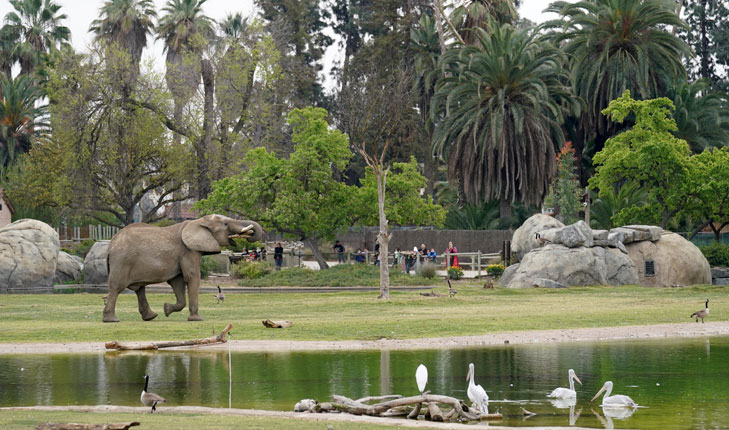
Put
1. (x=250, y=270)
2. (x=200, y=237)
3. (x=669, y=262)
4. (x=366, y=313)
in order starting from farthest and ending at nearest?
(x=250, y=270)
(x=669, y=262)
(x=366, y=313)
(x=200, y=237)

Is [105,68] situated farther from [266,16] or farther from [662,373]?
[662,373]

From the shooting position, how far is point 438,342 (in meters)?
24.5

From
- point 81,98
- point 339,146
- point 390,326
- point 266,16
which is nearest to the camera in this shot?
point 390,326

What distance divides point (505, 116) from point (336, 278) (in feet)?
68.1

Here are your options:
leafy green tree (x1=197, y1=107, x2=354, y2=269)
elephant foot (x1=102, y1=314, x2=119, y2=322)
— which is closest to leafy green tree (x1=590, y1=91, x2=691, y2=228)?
leafy green tree (x1=197, y1=107, x2=354, y2=269)

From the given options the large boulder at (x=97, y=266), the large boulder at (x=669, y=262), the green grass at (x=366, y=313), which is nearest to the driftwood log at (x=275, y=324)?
the green grass at (x=366, y=313)

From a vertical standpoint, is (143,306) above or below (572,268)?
below

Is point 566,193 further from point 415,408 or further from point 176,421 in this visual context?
point 176,421

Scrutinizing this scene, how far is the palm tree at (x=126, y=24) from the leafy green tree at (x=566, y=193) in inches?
1368

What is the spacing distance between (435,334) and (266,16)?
73.1 metres

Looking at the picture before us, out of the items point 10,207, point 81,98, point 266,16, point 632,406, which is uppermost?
point 266,16

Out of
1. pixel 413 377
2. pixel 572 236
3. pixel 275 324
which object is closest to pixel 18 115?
pixel 572 236

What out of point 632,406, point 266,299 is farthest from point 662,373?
point 266,299

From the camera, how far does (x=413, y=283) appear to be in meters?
46.1
